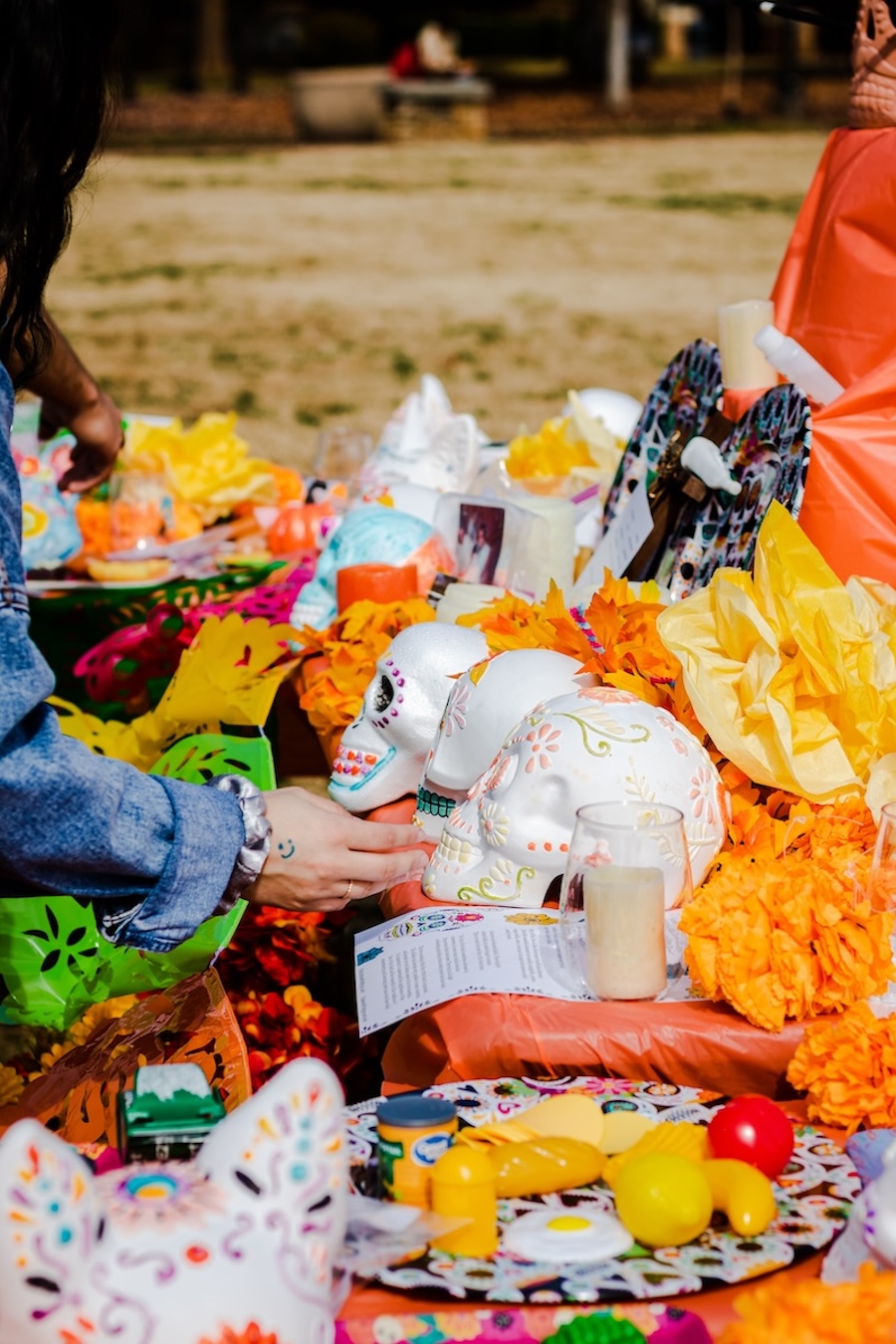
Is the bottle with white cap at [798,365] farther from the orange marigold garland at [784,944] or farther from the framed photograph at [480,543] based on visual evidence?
the orange marigold garland at [784,944]

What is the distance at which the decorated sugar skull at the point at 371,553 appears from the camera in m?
2.80

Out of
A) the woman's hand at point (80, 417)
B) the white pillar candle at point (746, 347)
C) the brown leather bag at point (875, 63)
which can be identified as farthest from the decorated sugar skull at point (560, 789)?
the woman's hand at point (80, 417)

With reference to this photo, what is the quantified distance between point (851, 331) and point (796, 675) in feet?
2.66

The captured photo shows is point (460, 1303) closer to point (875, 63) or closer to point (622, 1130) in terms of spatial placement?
point (622, 1130)

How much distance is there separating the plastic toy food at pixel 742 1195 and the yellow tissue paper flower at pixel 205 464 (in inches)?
104

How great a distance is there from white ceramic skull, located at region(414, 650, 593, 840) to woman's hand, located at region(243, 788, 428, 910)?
0.83 feet

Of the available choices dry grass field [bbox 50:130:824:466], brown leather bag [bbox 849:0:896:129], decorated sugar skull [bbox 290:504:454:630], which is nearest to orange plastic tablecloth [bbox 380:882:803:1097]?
decorated sugar skull [bbox 290:504:454:630]

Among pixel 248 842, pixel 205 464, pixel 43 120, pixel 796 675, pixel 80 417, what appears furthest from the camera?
pixel 205 464

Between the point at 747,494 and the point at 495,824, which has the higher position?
the point at 747,494

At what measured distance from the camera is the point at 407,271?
1312 cm

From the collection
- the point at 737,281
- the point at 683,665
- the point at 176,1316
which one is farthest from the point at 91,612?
the point at 737,281

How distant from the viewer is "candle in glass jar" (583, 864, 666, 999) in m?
1.55

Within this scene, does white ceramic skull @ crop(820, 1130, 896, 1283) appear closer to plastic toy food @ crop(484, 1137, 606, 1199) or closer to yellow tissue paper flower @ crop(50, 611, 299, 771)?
plastic toy food @ crop(484, 1137, 606, 1199)

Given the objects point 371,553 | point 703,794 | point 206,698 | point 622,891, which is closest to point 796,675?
point 703,794
